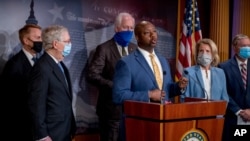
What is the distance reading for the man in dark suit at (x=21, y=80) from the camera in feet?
11.5

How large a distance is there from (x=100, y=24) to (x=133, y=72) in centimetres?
197

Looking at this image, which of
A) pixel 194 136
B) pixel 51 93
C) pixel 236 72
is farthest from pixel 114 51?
pixel 194 136

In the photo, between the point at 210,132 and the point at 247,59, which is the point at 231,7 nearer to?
the point at 247,59

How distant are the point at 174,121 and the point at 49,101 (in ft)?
3.09

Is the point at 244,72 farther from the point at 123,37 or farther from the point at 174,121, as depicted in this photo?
the point at 174,121

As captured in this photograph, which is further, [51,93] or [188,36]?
[188,36]

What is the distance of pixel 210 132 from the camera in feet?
7.92

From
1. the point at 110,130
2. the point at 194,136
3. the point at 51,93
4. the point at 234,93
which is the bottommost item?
the point at 110,130

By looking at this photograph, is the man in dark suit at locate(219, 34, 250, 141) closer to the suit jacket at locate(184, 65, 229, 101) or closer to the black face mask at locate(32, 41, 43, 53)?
the suit jacket at locate(184, 65, 229, 101)

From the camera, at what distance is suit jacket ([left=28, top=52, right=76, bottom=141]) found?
2680 mm

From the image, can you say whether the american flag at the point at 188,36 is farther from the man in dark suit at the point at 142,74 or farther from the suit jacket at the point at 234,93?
the man in dark suit at the point at 142,74

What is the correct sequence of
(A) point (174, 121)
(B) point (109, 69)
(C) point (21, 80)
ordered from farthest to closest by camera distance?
(B) point (109, 69)
(C) point (21, 80)
(A) point (174, 121)

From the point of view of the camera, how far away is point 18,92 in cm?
360

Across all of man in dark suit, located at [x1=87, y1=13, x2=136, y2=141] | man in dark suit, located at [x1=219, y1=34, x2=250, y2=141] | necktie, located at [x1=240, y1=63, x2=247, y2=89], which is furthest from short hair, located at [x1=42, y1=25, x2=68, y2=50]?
necktie, located at [x1=240, y1=63, x2=247, y2=89]
